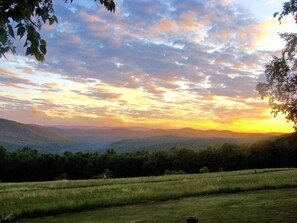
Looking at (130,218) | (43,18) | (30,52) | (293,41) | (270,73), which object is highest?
(293,41)

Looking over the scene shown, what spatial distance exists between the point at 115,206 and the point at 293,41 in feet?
49.6

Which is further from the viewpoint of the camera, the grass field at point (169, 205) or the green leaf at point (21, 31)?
the grass field at point (169, 205)

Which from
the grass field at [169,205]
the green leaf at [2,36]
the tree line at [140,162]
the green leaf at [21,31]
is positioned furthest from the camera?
the tree line at [140,162]

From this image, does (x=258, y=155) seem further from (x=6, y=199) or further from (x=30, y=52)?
(x=30, y=52)

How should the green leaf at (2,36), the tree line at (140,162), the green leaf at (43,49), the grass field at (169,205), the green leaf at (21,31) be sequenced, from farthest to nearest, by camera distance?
the tree line at (140,162) → the grass field at (169,205) → the green leaf at (43,49) → the green leaf at (21,31) → the green leaf at (2,36)

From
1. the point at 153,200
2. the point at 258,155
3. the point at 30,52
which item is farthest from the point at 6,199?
the point at 258,155

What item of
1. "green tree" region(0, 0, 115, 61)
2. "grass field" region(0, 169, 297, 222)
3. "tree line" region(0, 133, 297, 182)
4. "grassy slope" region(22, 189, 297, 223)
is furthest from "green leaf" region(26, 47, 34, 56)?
"tree line" region(0, 133, 297, 182)

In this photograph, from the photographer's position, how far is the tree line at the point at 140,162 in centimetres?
10806

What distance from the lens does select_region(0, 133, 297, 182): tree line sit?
355 feet

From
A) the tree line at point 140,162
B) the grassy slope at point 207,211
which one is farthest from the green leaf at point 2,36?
the tree line at point 140,162

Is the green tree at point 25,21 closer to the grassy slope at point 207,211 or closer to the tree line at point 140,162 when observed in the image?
the grassy slope at point 207,211

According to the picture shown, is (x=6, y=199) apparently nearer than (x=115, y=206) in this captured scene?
No

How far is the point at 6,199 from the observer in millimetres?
27938

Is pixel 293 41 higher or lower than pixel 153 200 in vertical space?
higher
